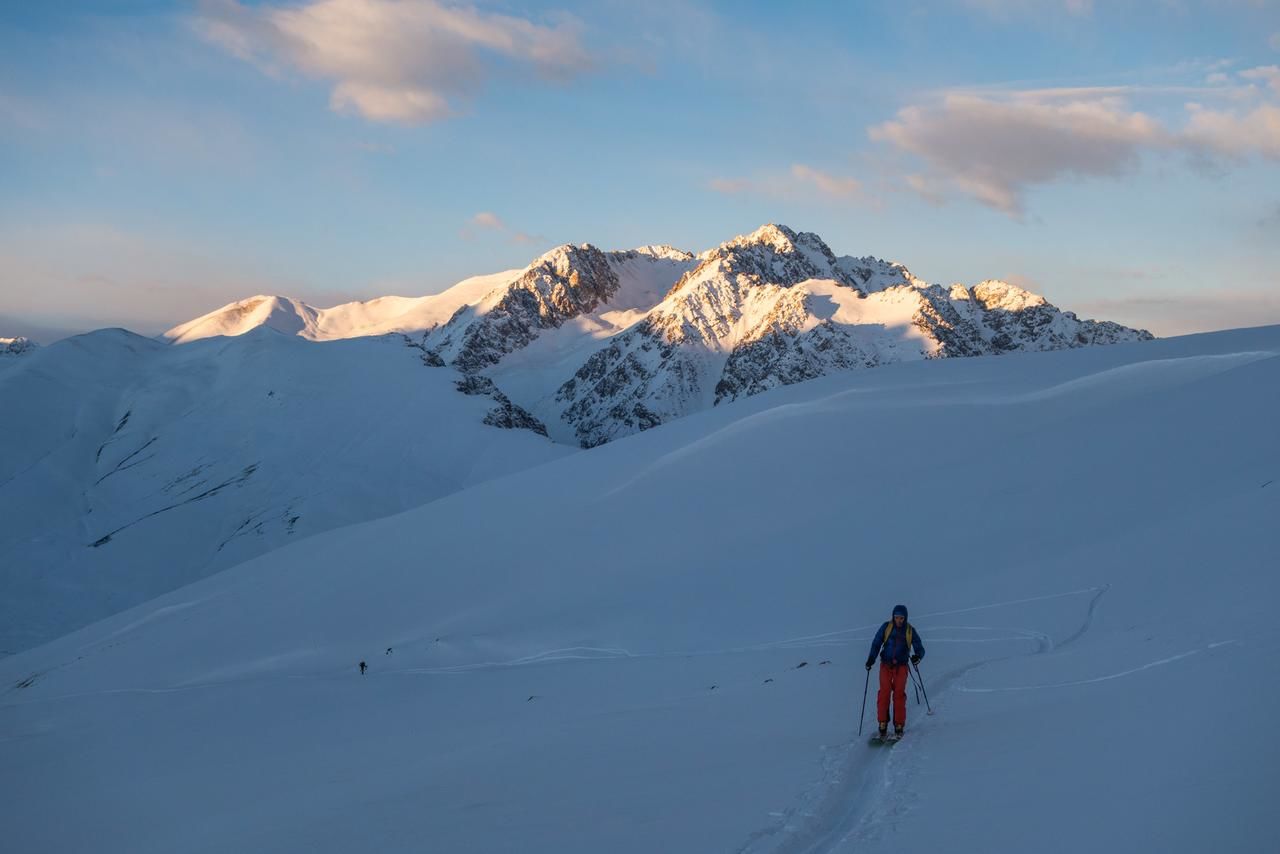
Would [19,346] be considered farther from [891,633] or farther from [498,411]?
[891,633]

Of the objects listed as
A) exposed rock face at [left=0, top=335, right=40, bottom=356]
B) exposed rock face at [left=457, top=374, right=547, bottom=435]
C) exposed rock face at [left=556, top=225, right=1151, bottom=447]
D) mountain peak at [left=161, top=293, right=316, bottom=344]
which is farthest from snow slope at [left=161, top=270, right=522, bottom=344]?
exposed rock face at [left=457, top=374, right=547, bottom=435]

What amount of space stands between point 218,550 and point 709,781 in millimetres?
67600

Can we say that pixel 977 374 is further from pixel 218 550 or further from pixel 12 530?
pixel 12 530

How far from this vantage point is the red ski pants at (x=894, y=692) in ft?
29.3

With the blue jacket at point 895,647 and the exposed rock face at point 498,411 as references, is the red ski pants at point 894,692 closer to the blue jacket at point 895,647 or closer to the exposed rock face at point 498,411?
the blue jacket at point 895,647

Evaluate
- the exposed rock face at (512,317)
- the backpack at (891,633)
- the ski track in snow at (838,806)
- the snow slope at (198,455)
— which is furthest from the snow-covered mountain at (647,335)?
the ski track in snow at (838,806)

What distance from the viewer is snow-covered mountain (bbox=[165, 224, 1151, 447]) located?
154 meters

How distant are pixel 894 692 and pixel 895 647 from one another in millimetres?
541

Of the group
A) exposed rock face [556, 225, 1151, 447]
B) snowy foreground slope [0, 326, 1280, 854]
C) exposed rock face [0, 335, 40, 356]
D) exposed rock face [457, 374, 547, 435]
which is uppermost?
exposed rock face [0, 335, 40, 356]

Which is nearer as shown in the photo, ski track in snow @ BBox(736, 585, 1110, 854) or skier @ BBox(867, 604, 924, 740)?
ski track in snow @ BBox(736, 585, 1110, 854)

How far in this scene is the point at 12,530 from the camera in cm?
6625

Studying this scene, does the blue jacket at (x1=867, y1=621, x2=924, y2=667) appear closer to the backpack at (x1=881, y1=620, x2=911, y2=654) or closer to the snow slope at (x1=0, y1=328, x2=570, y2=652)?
the backpack at (x1=881, y1=620, x2=911, y2=654)

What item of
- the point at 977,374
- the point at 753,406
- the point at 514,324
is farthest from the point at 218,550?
the point at 514,324

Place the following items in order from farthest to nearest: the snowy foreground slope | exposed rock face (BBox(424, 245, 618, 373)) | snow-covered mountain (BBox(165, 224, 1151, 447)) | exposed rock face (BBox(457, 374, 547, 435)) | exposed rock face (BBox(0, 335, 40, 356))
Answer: exposed rock face (BBox(424, 245, 618, 373))
snow-covered mountain (BBox(165, 224, 1151, 447))
exposed rock face (BBox(0, 335, 40, 356))
exposed rock face (BBox(457, 374, 547, 435))
the snowy foreground slope
